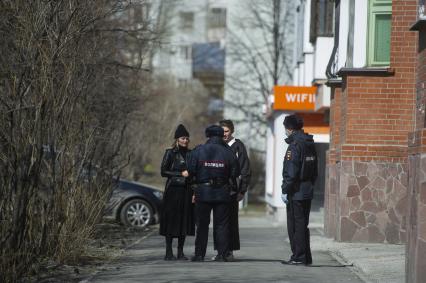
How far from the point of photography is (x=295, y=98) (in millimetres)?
27719

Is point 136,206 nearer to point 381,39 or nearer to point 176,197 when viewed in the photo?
point 381,39

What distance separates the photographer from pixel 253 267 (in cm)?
1348

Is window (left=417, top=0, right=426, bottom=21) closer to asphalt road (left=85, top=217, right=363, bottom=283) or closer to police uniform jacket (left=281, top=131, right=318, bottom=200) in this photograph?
asphalt road (left=85, top=217, right=363, bottom=283)

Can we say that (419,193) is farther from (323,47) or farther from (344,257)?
(323,47)

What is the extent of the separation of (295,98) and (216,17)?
55.8 metres

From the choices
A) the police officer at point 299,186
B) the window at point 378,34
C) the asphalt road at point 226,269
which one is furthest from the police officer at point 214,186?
the window at point 378,34

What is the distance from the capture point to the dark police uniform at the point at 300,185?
1377 cm

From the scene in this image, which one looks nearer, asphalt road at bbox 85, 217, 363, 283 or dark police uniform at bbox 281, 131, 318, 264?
asphalt road at bbox 85, 217, 363, 283

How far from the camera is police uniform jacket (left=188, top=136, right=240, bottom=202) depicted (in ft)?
46.6

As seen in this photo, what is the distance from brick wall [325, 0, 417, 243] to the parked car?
22.1ft

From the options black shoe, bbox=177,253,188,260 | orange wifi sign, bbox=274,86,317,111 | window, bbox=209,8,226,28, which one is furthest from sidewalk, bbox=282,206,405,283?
window, bbox=209,8,226,28

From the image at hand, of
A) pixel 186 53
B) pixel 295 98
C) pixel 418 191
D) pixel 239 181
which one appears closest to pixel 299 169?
pixel 239 181

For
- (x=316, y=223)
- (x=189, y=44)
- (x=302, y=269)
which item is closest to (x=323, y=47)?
(x=316, y=223)

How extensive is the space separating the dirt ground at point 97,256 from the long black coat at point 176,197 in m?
0.96
